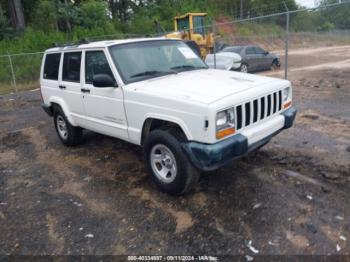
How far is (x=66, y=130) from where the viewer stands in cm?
614

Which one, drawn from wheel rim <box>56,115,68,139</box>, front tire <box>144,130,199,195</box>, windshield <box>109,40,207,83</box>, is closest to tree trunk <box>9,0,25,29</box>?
wheel rim <box>56,115,68,139</box>

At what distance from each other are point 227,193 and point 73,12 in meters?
25.8

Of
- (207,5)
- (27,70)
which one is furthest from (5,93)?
(207,5)

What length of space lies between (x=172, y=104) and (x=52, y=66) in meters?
3.42

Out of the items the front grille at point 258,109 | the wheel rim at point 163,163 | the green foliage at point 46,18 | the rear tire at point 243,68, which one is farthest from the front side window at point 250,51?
the green foliage at point 46,18

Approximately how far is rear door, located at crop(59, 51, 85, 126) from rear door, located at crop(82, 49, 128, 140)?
0.21 meters

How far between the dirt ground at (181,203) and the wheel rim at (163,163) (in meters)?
0.26

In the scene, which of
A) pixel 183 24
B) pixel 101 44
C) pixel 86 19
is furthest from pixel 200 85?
pixel 86 19

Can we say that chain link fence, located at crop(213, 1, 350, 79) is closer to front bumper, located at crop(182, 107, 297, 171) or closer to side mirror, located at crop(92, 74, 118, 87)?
side mirror, located at crop(92, 74, 118, 87)

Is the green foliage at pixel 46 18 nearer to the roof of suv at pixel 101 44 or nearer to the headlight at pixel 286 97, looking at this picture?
the roof of suv at pixel 101 44

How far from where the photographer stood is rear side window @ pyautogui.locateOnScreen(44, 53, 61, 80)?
5862 mm

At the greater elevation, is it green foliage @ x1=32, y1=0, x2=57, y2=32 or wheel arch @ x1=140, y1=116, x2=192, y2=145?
green foliage @ x1=32, y1=0, x2=57, y2=32

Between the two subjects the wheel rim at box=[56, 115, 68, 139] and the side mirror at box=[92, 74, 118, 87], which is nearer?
the side mirror at box=[92, 74, 118, 87]

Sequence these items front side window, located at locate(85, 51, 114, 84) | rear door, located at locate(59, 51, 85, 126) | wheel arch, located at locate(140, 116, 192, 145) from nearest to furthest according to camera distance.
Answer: wheel arch, located at locate(140, 116, 192, 145)
front side window, located at locate(85, 51, 114, 84)
rear door, located at locate(59, 51, 85, 126)
